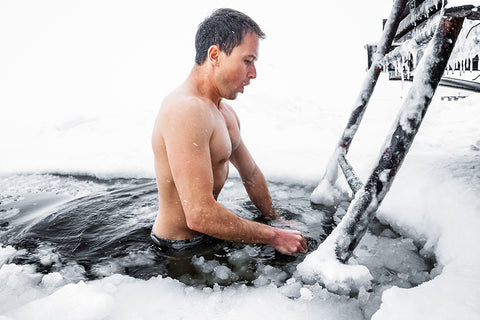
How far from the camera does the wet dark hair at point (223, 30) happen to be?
1639mm

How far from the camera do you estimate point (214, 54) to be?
1.67 meters

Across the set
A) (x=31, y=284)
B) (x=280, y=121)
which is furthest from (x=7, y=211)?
(x=280, y=121)

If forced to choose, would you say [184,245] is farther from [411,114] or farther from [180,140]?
[411,114]

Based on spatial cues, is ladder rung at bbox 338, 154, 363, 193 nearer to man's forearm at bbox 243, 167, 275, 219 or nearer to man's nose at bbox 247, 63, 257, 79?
man's forearm at bbox 243, 167, 275, 219

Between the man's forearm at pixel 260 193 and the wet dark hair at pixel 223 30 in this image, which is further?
the man's forearm at pixel 260 193

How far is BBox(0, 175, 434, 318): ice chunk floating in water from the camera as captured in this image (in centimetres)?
138

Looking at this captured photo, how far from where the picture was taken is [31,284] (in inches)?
60.3

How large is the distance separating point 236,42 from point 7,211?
9.37ft

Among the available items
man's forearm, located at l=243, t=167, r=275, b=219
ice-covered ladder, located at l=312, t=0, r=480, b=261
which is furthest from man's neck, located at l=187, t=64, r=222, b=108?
ice-covered ladder, located at l=312, t=0, r=480, b=261

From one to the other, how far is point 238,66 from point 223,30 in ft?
0.74

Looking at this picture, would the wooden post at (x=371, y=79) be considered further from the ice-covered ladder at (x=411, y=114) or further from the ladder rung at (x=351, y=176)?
the ice-covered ladder at (x=411, y=114)

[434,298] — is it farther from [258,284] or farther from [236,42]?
[236,42]

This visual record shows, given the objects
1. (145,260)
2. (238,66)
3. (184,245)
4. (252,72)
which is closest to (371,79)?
(252,72)

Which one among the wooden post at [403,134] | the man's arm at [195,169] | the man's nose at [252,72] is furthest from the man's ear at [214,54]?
the wooden post at [403,134]
